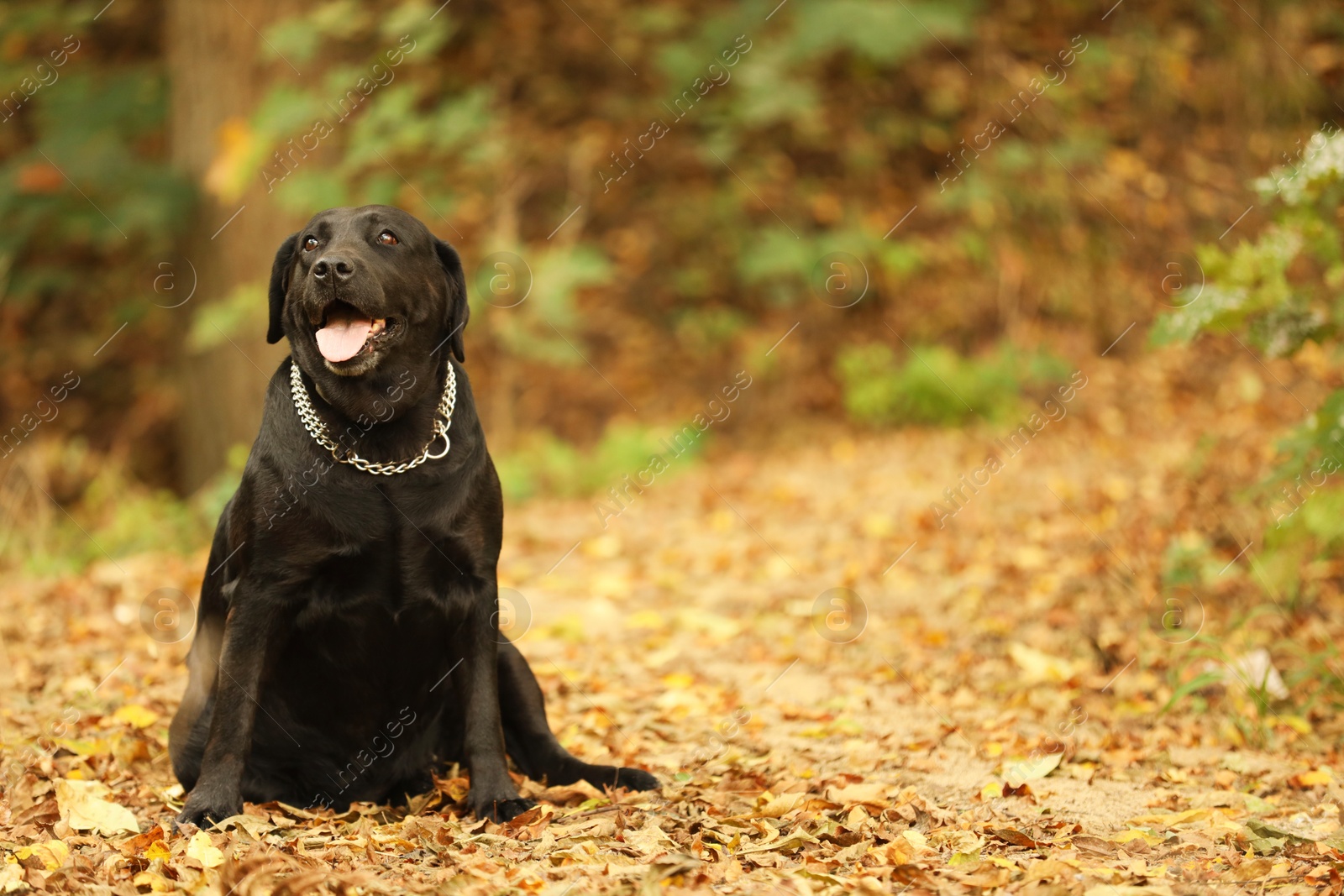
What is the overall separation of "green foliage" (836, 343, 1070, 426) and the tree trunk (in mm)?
4599

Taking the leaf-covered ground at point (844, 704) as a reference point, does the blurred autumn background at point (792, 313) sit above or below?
above

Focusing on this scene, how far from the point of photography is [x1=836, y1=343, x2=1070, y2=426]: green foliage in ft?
30.7

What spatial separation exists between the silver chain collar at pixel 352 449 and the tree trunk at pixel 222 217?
200 inches

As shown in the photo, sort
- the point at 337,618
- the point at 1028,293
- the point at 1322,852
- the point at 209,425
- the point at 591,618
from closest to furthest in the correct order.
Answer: the point at 1322,852 → the point at 337,618 → the point at 591,618 → the point at 209,425 → the point at 1028,293

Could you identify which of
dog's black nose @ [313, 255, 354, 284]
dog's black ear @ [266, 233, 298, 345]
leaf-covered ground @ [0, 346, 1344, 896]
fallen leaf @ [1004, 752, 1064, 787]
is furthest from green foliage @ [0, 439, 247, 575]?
fallen leaf @ [1004, 752, 1064, 787]

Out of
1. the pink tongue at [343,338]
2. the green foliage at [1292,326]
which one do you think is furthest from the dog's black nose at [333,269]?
the green foliage at [1292,326]

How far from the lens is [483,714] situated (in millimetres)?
3279

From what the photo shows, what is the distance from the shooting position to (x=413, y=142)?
8258 millimetres

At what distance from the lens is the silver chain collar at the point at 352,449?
3.12m

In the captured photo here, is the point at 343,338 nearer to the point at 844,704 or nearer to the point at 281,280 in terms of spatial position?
the point at 281,280

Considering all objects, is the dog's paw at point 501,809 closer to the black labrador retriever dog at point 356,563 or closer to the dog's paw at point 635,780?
the black labrador retriever dog at point 356,563

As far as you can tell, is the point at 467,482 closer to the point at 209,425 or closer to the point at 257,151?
the point at 257,151

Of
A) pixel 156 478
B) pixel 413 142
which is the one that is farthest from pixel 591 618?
pixel 156 478

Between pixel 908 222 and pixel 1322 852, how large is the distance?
8.37 m
